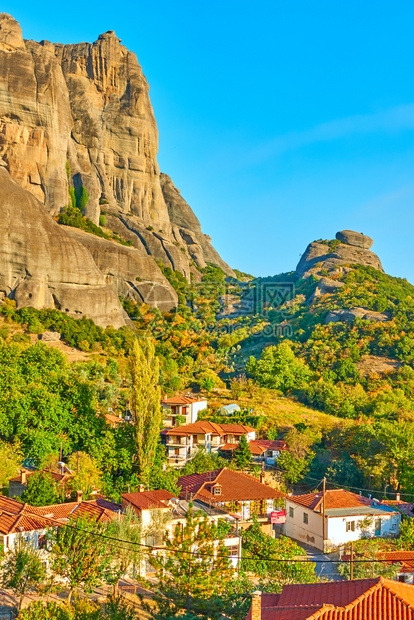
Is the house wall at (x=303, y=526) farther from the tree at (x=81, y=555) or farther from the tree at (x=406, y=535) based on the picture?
the tree at (x=81, y=555)

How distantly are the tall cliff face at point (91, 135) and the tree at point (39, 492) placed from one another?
5098 cm

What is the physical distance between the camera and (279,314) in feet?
310

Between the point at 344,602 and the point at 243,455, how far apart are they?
2573cm

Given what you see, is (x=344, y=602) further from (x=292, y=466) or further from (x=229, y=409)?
(x=229, y=409)

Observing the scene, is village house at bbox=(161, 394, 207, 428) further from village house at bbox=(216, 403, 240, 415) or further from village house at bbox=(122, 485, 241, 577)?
village house at bbox=(122, 485, 241, 577)

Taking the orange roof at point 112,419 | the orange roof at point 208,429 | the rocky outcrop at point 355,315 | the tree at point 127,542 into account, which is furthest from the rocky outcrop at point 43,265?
the tree at point 127,542

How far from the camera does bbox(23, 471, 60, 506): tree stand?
27609mm

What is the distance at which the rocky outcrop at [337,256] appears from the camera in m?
102

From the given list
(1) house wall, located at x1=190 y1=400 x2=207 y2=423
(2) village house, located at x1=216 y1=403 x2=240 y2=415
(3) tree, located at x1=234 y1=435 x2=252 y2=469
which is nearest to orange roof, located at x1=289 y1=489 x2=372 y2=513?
(3) tree, located at x1=234 y1=435 x2=252 y2=469

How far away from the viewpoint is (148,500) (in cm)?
2694

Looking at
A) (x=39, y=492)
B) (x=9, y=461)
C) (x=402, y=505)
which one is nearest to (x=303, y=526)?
(x=402, y=505)

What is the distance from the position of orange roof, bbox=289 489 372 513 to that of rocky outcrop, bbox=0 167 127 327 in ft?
123

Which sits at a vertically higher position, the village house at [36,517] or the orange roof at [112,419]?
the orange roof at [112,419]

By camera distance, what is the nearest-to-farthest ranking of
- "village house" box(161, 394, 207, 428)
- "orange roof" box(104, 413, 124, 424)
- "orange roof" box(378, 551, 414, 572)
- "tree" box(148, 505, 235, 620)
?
"tree" box(148, 505, 235, 620), "orange roof" box(378, 551, 414, 572), "orange roof" box(104, 413, 124, 424), "village house" box(161, 394, 207, 428)
